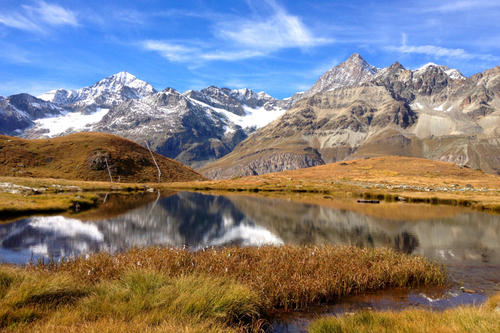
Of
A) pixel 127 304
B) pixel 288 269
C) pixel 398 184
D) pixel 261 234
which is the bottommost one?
pixel 261 234

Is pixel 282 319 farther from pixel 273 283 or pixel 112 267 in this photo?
pixel 112 267

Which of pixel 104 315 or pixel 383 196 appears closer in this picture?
pixel 104 315

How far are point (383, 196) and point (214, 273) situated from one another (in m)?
81.0

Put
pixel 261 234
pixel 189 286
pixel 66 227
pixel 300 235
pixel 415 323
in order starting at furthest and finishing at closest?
pixel 261 234, pixel 300 235, pixel 66 227, pixel 189 286, pixel 415 323

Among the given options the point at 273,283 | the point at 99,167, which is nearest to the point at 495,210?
the point at 273,283

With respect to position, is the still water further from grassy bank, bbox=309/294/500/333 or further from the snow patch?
grassy bank, bbox=309/294/500/333

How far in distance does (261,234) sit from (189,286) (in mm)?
26320

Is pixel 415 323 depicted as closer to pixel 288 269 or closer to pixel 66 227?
pixel 288 269

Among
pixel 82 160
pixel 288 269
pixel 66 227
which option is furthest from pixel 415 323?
pixel 82 160

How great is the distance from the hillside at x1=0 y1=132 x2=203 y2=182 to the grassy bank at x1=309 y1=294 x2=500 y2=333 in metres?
129

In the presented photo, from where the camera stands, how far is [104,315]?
32.7 ft

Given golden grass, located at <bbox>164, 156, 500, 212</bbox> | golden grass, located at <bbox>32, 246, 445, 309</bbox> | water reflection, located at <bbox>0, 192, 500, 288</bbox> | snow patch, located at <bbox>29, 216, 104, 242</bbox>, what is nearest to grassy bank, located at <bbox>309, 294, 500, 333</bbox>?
golden grass, located at <bbox>32, 246, 445, 309</bbox>

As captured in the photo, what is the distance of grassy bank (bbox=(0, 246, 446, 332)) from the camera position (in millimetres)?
9625

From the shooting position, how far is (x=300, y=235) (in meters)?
37.6
